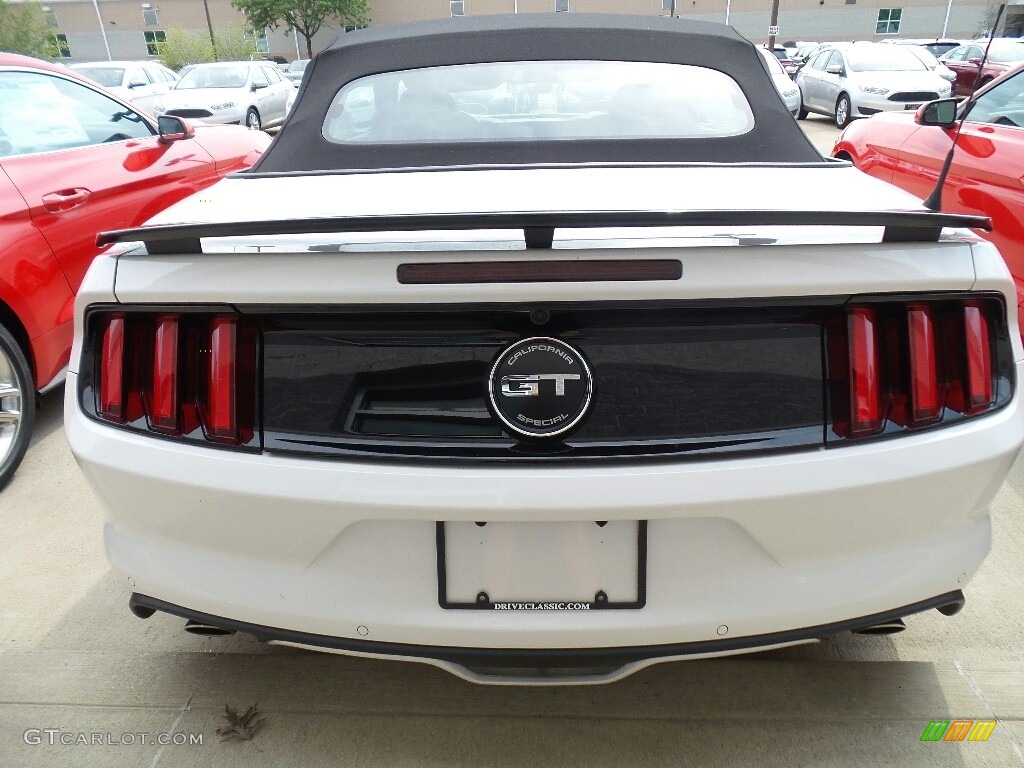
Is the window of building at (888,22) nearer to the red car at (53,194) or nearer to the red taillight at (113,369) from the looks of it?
the red car at (53,194)

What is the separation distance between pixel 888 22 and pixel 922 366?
68.8 m

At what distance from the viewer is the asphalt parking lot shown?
187 centimetres

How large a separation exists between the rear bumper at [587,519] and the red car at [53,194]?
1979 mm

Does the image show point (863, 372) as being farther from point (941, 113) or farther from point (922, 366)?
point (941, 113)

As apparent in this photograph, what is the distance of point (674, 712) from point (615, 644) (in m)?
0.60

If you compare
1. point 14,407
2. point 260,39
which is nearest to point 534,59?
point 14,407

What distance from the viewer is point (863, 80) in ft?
44.7

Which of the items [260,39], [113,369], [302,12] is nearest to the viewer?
[113,369]

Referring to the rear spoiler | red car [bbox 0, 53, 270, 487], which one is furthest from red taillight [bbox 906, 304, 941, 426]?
red car [bbox 0, 53, 270, 487]

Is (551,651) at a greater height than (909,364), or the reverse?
(909,364)

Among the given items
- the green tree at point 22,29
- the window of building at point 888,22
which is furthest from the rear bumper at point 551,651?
the window of building at point 888,22

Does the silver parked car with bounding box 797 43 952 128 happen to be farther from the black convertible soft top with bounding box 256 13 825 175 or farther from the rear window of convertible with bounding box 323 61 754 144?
the rear window of convertible with bounding box 323 61 754 144

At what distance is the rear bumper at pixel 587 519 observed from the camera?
1.43 metres

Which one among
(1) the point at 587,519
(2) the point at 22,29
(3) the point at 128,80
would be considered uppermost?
(1) the point at 587,519
